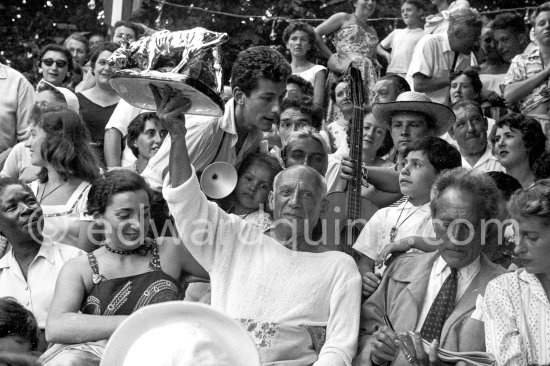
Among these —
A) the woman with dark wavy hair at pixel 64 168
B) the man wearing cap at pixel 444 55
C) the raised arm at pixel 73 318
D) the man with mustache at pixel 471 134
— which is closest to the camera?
the raised arm at pixel 73 318

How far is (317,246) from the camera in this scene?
5047 millimetres

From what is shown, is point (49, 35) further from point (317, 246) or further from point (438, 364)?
point (438, 364)

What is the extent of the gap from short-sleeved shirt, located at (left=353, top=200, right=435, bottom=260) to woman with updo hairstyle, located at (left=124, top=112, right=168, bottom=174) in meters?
1.92

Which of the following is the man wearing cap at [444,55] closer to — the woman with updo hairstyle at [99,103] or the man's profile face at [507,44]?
the man's profile face at [507,44]

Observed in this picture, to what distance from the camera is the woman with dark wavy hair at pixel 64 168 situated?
6.05m

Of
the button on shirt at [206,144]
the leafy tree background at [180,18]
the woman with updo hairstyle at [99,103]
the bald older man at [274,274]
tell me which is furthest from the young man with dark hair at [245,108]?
the leafy tree background at [180,18]

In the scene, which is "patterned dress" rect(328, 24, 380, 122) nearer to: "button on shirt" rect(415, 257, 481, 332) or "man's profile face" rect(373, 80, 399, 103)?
"man's profile face" rect(373, 80, 399, 103)

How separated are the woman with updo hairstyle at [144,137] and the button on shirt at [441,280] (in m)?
2.74

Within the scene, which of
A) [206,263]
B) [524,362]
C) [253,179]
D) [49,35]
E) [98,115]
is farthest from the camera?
[49,35]

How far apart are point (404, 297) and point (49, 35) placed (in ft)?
30.1

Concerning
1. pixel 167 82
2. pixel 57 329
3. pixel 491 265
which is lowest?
pixel 57 329

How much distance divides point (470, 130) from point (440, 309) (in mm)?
2865

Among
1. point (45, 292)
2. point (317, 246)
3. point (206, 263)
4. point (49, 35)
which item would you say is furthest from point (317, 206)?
point (49, 35)

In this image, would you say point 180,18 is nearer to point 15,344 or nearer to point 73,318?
point 73,318
